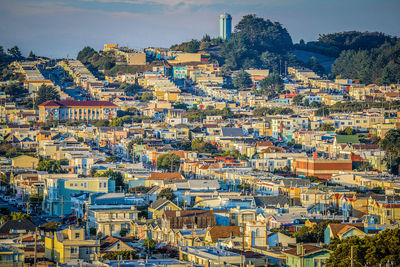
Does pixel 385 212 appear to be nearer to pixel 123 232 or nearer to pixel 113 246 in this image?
pixel 123 232

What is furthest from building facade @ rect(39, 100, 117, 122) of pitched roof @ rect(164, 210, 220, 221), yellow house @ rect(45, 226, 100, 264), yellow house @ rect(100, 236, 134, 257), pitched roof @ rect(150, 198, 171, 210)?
yellow house @ rect(45, 226, 100, 264)

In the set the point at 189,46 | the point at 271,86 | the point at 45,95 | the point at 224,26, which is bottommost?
the point at 45,95

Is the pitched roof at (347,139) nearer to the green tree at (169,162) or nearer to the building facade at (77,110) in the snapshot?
the green tree at (169,162)

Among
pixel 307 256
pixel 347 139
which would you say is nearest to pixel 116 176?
pixel 347 139

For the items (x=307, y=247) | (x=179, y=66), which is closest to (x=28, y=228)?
(x=307, y=247)

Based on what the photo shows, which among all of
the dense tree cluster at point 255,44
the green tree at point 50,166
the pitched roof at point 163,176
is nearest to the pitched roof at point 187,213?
the pitched roof at point 163,176

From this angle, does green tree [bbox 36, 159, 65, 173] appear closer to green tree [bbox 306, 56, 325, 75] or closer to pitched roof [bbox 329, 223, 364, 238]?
pitched roof [bbox 329, 223, 364, 238]

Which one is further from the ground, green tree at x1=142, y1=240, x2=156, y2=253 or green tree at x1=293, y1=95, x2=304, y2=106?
green tree at x1=293, y1=95, x2=304, y2=106
